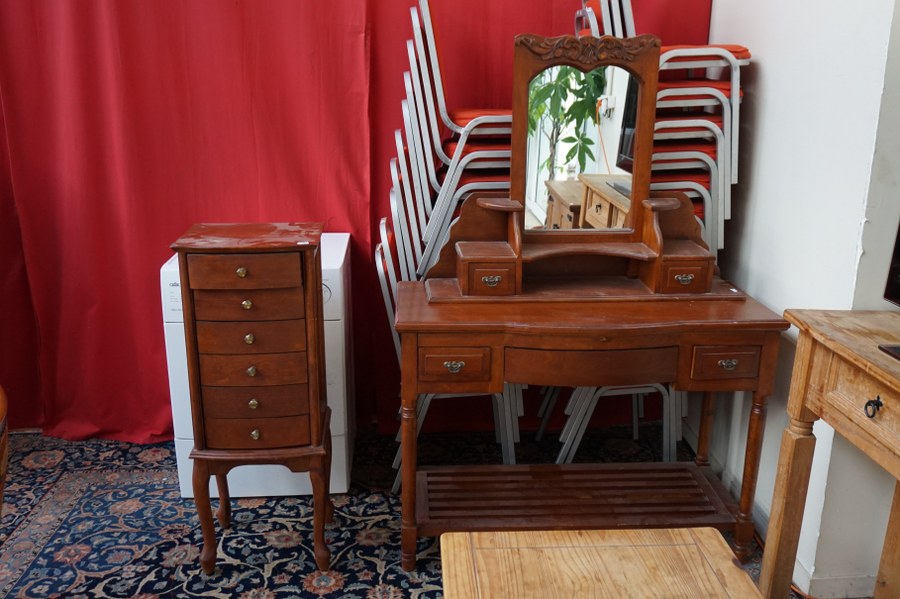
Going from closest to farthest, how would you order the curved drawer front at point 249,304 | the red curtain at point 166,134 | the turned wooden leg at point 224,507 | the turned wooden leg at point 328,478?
1. the curved drawer front at point 249,304
2. the turned wooden leg at point 328,478
3. the turned wooden leg at point 224,507
4. the red curtain at point 166,134

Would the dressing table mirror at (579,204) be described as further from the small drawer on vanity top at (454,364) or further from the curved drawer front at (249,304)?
the curved drawer front at (249,304)

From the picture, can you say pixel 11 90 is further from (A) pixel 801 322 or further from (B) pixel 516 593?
(A) pixel 801 322

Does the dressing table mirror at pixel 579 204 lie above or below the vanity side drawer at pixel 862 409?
above

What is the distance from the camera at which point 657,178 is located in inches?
96.3

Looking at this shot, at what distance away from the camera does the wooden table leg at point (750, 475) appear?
7.02 feet

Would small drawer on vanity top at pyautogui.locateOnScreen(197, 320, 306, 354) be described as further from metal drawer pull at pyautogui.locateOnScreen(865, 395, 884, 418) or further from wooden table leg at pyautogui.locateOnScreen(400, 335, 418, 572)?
metal drawer pull at pyautogui.locateOnScreen(865, 395, 884, 418)

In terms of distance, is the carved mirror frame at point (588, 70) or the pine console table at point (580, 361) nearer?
the pine console table at point (580, 361)

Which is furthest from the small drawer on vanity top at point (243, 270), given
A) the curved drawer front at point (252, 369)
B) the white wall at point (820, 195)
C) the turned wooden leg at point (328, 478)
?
the white wall at point (820, 195)

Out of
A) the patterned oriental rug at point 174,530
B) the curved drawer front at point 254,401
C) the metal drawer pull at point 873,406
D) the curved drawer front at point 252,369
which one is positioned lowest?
the patterned oriental rug at point 174,530

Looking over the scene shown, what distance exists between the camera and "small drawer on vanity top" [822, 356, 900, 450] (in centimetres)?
144

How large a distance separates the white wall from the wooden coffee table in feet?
2.39

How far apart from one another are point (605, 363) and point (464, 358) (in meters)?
0.38

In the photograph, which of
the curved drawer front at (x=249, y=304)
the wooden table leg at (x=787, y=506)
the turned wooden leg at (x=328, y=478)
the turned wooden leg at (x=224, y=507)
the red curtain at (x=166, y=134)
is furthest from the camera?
the red curtain at (x=166, y=134)

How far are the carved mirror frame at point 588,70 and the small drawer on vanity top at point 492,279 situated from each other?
163 mm
